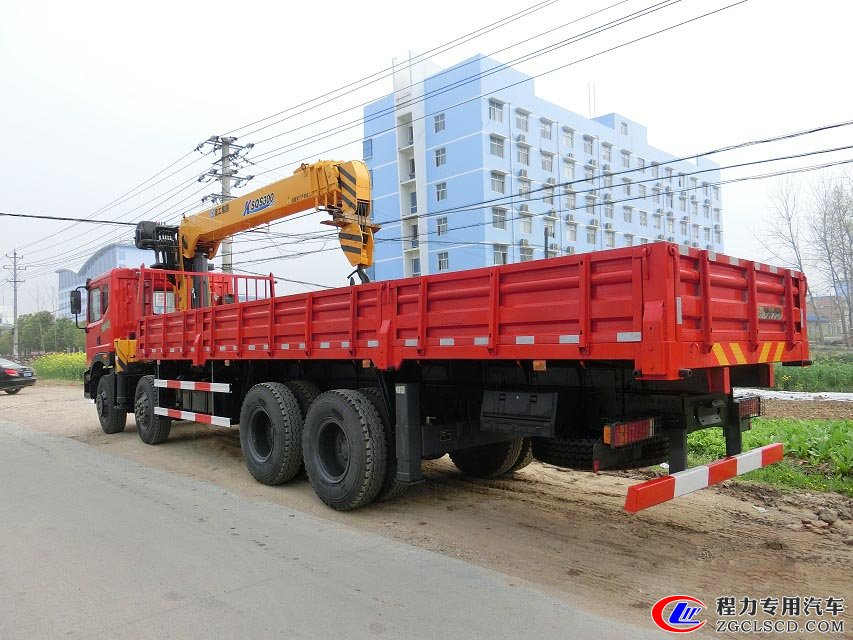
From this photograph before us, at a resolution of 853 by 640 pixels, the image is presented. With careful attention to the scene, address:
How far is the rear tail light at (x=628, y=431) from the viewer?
4.24 meters

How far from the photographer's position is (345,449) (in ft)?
19.8

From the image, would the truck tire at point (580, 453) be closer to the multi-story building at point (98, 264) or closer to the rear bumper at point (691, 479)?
the rear bumper at point (691, 479)

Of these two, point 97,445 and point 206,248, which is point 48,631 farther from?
point 206,248

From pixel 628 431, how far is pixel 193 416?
22.0ft

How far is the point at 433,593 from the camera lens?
392cm

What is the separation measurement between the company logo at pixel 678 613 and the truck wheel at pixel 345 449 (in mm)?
2751

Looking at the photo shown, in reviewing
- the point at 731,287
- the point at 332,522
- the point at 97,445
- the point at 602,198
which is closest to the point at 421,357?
the point at 332,522

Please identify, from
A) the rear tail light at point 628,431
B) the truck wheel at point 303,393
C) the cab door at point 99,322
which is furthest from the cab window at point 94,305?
the rear tail light at point 628,431

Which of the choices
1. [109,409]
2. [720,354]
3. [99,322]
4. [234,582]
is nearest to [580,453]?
[720,354]

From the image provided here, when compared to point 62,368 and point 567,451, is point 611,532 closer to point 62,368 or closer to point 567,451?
point 567,451

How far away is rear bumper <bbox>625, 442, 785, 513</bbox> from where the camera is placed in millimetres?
3820

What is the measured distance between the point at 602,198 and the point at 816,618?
5632 centimetres

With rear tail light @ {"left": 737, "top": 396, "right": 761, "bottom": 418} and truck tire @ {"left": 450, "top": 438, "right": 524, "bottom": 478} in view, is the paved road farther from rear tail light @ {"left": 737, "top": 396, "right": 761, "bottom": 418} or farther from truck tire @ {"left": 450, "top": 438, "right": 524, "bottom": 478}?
rear tail light @ {"left": 737, "top": 396, "right": 761, "bottom": 418}

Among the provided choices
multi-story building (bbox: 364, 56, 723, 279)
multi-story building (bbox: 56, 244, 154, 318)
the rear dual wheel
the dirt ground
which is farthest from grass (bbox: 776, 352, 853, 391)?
multi-story building (bbox: 56, 244, 154, 318)
